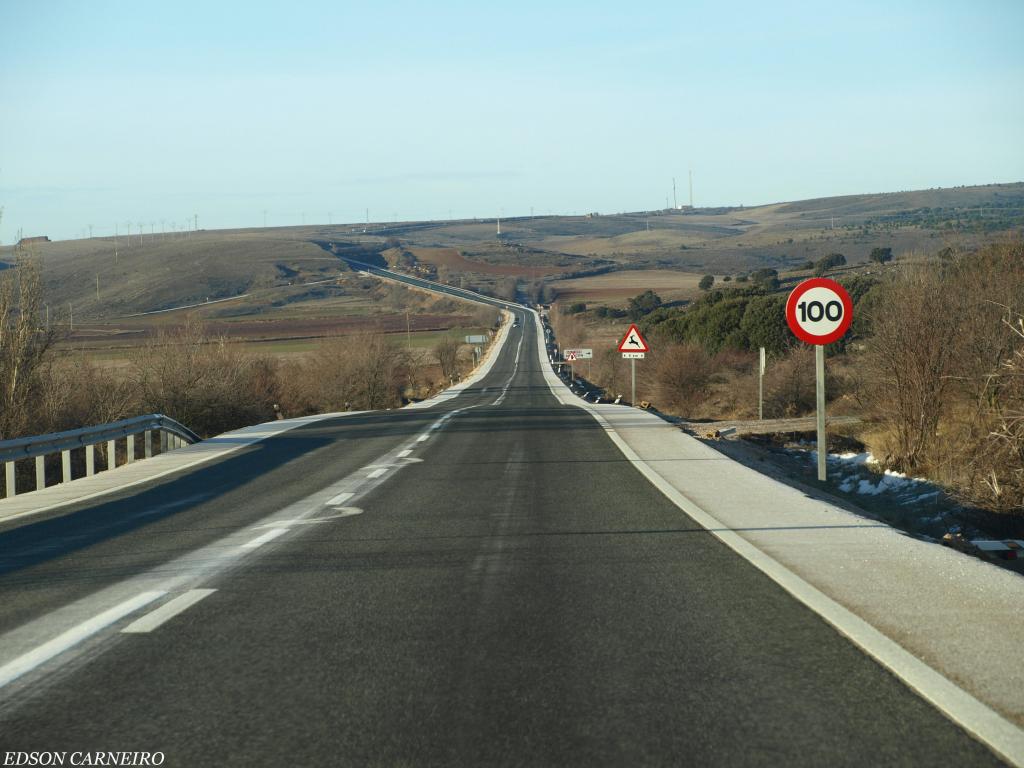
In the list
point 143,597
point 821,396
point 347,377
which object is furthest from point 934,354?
point 347,377

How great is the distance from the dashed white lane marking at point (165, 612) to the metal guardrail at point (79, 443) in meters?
9.08

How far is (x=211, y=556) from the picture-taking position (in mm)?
8273

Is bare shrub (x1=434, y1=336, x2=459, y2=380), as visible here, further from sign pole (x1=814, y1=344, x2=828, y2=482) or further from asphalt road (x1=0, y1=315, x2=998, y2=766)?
asphalt road (x1=0, y1=315, x2=998, y2=766)

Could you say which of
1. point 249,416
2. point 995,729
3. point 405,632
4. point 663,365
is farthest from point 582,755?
point 663,365

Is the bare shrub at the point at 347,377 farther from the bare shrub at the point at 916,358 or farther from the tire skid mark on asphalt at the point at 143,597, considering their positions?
the tire skid mark on asphalt at the point at 143,597

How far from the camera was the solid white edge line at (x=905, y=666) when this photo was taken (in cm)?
403

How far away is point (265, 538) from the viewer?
30.0 feet

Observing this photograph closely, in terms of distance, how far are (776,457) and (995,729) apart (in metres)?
19.7

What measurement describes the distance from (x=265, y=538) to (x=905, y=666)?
227 inches

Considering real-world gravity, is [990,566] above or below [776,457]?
above

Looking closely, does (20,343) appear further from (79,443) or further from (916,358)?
(916,358)

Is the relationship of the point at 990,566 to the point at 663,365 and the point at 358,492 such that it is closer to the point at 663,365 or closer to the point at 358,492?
the point at 358,492

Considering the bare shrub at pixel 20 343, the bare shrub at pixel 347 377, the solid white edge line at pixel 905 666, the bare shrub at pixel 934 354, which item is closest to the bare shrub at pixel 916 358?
the bare shrub at pixel 934 354

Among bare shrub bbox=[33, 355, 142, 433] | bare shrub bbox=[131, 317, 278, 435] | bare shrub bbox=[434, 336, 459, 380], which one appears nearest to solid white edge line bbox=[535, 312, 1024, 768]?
bare shrub bbox=[33, 355, 142, 433]
